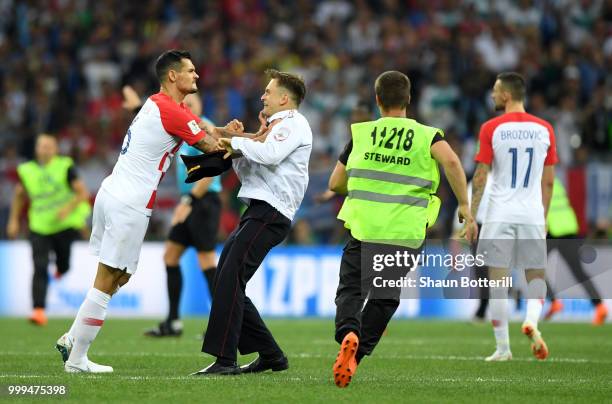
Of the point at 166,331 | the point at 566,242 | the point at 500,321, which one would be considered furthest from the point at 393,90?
the point at 566,242

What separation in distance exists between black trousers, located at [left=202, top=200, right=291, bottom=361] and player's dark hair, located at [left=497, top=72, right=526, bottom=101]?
2716 millimetres

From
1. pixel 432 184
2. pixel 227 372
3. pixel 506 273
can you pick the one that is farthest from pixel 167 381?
pixel 506 273

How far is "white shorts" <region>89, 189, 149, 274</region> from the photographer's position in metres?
8.32

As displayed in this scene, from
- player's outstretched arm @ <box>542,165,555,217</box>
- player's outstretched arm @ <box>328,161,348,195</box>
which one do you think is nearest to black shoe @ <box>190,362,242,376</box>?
player's outstretched arm @ <box>328,161,348,195</box>

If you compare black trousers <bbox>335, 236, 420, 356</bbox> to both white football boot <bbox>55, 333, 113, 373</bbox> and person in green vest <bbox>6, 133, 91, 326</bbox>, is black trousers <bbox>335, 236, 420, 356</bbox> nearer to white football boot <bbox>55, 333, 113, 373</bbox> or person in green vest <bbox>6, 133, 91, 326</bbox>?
white football boot <bbox>55, 333, 113, 373</bbox>

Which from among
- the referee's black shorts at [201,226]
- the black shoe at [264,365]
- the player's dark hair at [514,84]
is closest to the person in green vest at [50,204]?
the referee's black shorts at [201,226]

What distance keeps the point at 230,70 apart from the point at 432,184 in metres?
14.7

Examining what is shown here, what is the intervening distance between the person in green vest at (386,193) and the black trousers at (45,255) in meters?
7.45

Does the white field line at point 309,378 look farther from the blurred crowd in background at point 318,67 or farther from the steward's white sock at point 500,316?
the blurred crowd in background at point 318,67

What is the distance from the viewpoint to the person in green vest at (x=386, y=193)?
7.80 meters

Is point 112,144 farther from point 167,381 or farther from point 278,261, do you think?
point 167,381

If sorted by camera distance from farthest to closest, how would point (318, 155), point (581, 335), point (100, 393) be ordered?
point (318, 155), point (581, 335), point (100, 393)

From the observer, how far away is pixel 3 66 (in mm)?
22750

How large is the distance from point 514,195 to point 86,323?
13.0 ft
